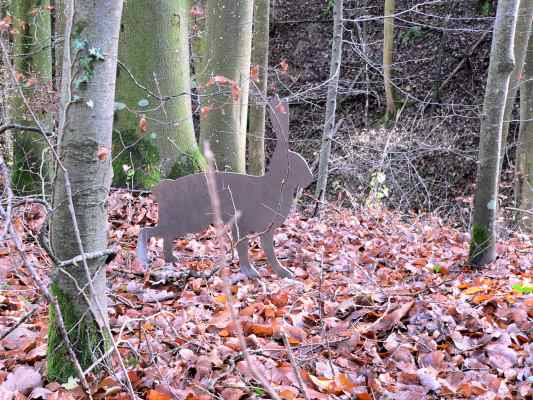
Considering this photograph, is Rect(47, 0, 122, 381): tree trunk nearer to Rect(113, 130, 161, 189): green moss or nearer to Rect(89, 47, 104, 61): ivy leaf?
Rect(89, 47, 104, 61): ivy leaf

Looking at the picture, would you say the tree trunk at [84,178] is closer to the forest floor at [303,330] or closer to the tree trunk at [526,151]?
the forest floor at [303,330]

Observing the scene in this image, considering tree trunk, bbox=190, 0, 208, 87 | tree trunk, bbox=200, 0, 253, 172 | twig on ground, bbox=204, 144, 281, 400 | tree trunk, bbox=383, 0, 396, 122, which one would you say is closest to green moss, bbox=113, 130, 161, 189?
tree trunk, bbox=200, 0, 253, 172

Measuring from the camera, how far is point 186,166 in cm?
622

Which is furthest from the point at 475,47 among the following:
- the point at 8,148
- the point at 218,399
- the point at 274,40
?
the point at 218,399

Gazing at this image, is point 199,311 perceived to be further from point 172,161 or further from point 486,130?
point 172,161

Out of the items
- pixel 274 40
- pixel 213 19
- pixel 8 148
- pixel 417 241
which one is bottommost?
pixel 417 241

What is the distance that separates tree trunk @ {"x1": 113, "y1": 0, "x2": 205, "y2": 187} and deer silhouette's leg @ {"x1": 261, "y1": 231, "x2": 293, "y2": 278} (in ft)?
8.63

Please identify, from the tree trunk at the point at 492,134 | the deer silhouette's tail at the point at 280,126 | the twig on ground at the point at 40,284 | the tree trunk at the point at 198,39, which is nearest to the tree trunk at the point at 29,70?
the tree trunk at the point at 198,39

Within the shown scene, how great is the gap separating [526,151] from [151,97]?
619 cm

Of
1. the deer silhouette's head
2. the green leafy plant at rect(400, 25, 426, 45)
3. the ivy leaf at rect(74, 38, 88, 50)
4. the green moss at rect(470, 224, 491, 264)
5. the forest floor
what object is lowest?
the forest floor

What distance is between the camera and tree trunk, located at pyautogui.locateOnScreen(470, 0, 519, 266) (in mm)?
4113

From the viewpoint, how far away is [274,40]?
18.4 meters

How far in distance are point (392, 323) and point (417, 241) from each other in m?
2.97

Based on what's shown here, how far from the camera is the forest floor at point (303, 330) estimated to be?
2.29 meters
